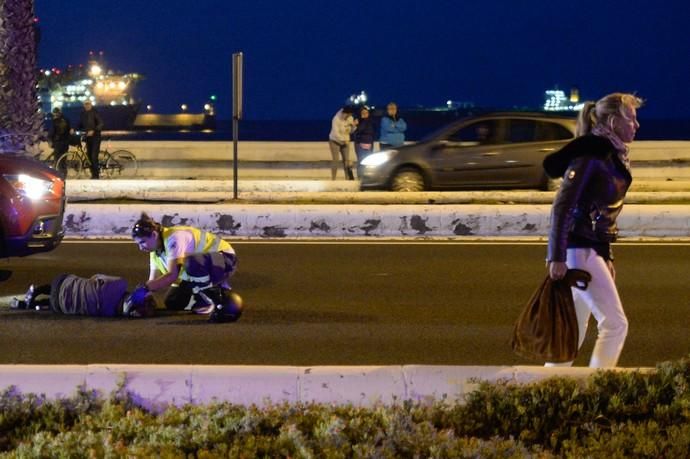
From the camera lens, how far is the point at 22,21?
18.8 meters

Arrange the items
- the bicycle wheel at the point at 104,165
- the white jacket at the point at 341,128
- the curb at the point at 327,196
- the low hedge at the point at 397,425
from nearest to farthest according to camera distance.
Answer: the low hedge at the point at 397,425 < the curb at the point at 327,196 < the white jacket at the point at 341,128 < the bicycle wheel at the point at 104,165

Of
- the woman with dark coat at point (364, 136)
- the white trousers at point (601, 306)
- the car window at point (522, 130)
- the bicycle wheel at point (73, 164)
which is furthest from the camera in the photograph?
the bicycle wheel at point (73, 164)

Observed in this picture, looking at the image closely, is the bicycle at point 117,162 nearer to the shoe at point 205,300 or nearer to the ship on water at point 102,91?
the shoe at point 205,300

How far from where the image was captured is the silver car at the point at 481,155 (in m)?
19.4

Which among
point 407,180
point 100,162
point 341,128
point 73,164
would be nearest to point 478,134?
point 407,180

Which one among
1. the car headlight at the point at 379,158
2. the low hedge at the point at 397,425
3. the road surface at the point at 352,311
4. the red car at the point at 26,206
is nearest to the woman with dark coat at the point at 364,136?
the car headlight at the point at 379,158

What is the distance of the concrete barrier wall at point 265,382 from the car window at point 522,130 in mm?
14027

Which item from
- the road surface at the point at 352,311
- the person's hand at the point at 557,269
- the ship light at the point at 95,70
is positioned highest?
the ship light at the point at 95,70

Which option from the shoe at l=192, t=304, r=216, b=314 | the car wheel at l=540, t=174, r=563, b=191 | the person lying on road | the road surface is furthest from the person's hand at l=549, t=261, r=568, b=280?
the car wheel at l=540, t=174, r=563, b=191

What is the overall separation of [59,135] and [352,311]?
15.6 metres

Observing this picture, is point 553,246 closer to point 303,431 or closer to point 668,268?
point 303,431

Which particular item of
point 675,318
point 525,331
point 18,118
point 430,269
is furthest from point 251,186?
point 525,331

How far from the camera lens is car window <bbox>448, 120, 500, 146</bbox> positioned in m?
19.5

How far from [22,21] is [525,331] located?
1490cm
